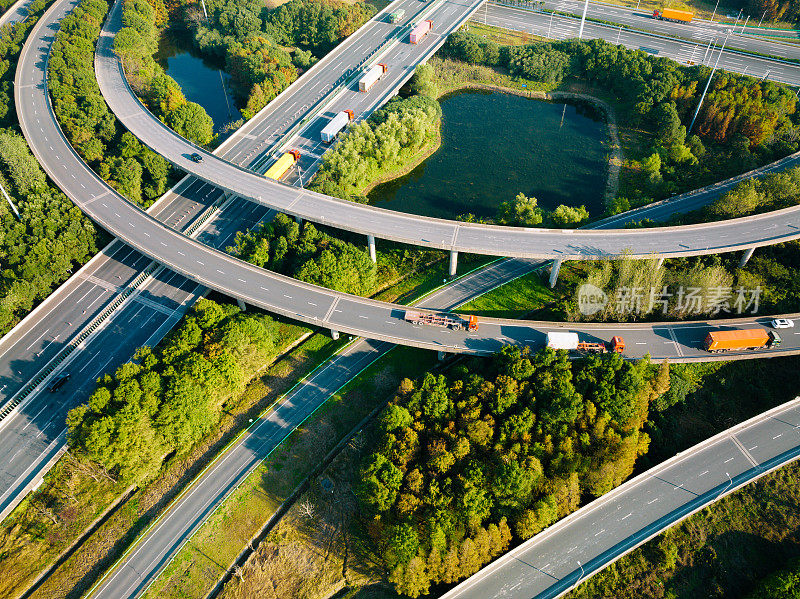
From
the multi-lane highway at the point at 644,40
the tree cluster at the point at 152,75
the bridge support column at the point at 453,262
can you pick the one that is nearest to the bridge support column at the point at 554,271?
the bridge support column at the point at 453,262

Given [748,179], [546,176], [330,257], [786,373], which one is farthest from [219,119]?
[786,373]

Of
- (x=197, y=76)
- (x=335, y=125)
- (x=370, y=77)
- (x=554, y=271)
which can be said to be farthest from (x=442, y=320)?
(x=197, y=76)

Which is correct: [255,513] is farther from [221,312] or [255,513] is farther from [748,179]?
[748,179]

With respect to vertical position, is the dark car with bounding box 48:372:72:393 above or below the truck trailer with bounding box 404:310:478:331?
below

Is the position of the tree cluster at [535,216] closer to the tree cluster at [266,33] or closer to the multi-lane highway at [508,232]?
the multi-lane highway at [508,232]

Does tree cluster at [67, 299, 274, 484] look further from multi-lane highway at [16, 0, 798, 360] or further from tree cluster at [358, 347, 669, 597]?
tree cluster at [358, 347, 669, 597]

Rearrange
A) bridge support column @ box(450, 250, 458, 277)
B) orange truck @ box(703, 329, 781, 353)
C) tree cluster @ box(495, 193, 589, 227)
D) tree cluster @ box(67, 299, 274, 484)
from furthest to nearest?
tree cluster @ box(495, 193, 589, 227) < bridge support column @ box(450, 250, 458, 277) < orange truck @ box(703, 329, 781, 353) < tree cluster @ box(67, 299, 274, 484)

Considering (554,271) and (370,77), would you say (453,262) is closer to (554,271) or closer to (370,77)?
(554,271)

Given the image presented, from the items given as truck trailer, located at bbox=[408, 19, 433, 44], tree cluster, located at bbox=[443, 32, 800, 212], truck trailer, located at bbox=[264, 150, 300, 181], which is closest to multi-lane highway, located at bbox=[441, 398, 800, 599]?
tree cluster, located at bbox=[443, 32, 800, 212]
